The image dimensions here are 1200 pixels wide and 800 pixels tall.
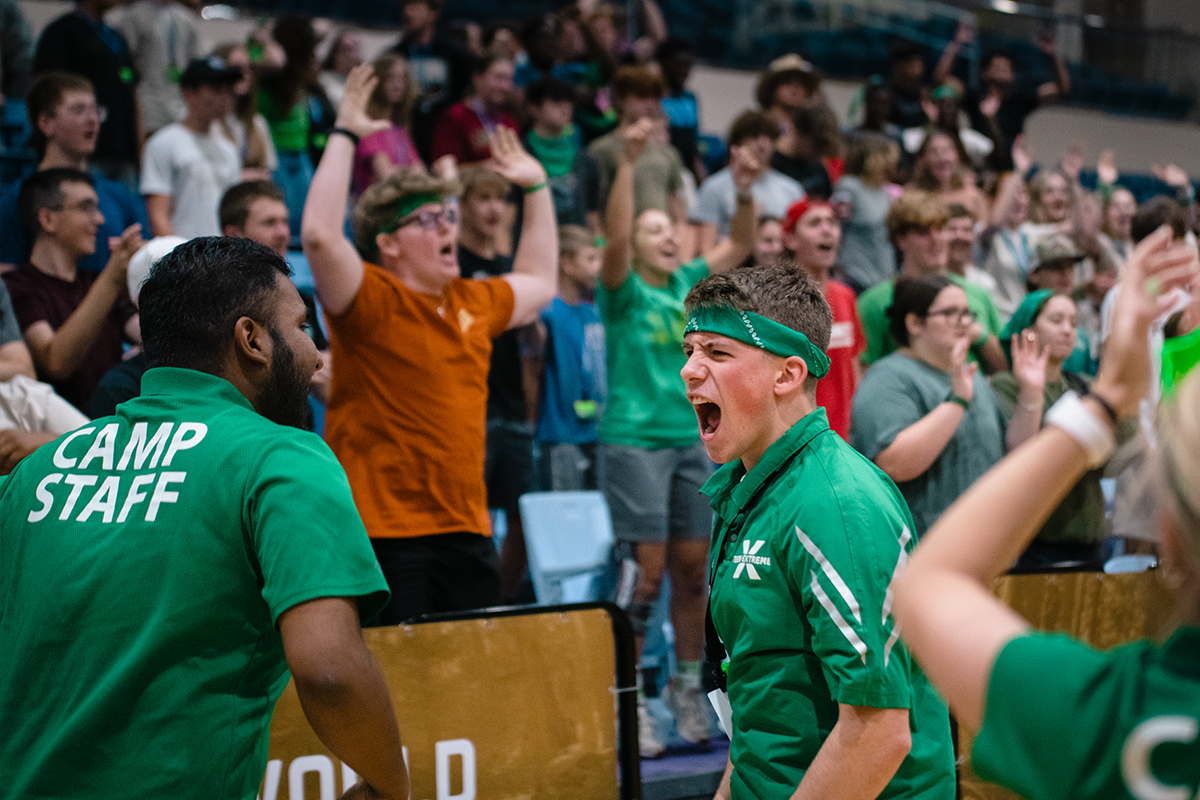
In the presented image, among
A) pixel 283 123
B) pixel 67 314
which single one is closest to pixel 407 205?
pixel 67 314

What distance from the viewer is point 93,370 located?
15.6 ft

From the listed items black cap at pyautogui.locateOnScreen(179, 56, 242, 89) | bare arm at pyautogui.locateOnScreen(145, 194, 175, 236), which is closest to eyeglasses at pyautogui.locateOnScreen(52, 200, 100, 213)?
bare arm at pyautogui.locateOnScreen(145, 194, 175, 236)

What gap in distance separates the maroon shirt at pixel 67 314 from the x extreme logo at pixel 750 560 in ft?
10.6

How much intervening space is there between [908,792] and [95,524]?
1.50 m

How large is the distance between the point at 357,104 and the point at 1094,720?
3.66 meters

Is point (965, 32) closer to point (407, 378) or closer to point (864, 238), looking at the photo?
point (864, 238)

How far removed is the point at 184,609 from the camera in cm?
172

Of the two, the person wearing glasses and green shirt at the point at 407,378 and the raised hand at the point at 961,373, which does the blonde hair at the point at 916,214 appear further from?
the person wearing glasses and green shirt at the point at 407,378

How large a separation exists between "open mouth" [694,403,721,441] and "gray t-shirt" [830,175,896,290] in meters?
5.11

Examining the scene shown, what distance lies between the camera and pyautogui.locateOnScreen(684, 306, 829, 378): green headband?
94.2 inches

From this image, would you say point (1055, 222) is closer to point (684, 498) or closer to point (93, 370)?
point (684, 498)

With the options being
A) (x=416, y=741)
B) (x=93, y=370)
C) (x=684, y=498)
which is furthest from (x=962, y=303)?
(x=93, y=370)

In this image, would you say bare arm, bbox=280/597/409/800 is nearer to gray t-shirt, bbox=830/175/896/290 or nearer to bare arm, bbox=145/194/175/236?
bare arm, bbox=145/194/175/236

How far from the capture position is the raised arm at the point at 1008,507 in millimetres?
1354
